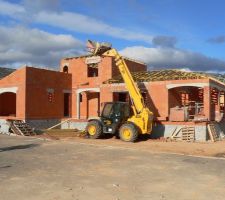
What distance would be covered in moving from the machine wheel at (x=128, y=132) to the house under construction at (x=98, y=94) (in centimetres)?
311

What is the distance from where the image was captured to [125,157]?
15.5 metres

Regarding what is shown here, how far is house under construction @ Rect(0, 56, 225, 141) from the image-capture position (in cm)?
2434

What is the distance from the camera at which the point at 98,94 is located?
102ft

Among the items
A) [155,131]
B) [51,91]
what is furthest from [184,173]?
[51,91]

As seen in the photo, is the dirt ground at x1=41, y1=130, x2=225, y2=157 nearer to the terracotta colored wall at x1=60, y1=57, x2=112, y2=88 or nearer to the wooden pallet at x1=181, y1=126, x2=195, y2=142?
the wooden pallet at x1=181, y1=126, x2=195, y2=142

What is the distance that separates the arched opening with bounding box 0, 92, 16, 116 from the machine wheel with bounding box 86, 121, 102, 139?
1125cm

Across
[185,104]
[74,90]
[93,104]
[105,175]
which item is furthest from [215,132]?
[105,175]

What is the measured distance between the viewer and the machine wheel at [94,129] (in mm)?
23219

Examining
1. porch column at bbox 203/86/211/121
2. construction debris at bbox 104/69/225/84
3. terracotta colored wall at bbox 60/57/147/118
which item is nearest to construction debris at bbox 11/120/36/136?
terracotta colored wall at bbox 60/57/147/118

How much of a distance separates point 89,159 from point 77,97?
16718 millimetres

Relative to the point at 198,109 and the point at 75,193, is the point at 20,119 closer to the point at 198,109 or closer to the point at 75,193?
the point at 198,109

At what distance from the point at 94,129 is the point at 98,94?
790cm

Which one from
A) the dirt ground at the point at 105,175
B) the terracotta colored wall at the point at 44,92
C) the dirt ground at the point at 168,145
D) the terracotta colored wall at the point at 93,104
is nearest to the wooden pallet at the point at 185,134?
the dirt ground at the point at 168,145

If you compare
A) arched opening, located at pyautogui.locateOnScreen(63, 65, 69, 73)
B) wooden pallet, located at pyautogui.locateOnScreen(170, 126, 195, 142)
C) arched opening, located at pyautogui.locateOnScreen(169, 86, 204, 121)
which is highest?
arched opening, located at pyautogui.locateOnScreen(63, 65, 69, 73)
